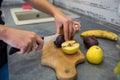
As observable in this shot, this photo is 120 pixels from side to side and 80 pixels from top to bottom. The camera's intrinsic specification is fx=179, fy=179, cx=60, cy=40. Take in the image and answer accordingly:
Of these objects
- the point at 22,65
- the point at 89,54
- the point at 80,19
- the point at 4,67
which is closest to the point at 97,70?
the point at 89,54

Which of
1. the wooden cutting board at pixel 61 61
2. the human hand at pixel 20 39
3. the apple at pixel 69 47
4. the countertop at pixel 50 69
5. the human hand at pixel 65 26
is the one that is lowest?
the countertop at pixel 50 69

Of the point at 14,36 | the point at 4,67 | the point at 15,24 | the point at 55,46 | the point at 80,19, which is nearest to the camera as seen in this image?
the point at 14,36

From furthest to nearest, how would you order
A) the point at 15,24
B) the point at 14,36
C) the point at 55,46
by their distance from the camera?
1. the point at 15,24
2. the point at 55,46
3. the point at 14,36

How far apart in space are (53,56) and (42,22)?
→ 47 centimetres

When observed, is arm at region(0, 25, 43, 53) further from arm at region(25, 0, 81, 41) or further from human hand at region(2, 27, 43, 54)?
arm at region(25, 0, 81, 41)

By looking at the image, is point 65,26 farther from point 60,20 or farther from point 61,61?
point 61,61

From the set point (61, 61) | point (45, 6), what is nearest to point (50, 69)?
point (61, 61)

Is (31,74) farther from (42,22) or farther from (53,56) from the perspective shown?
(42,22)

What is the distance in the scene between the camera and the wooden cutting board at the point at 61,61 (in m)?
0.57

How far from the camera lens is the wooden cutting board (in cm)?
57

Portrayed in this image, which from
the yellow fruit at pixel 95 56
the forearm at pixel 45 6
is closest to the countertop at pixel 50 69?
the yellow fruit at pixel 95 56

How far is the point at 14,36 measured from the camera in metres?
0.58

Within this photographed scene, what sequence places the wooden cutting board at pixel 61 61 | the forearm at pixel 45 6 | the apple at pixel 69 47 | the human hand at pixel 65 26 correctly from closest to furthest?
the wooden cutting board at pixel 61 61 < the apple at pixel 69 47 < the human hand at pixel 65 26 < the forearm at pixel 45 6

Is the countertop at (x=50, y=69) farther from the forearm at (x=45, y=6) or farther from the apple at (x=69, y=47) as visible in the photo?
the forearm at (x=45, y=6)
